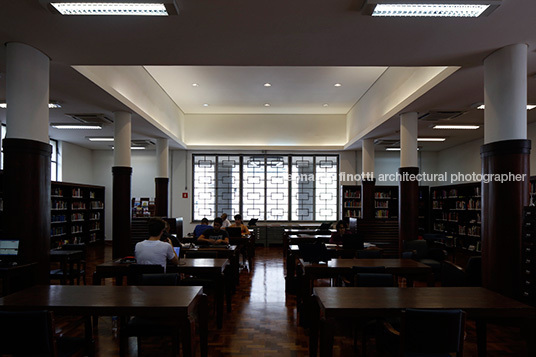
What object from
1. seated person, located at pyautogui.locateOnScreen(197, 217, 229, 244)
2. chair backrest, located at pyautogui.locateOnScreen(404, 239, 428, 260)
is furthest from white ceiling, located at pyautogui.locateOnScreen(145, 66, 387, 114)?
chair backrest, located at pyautogui.locateOnScreen(404, 239, 428, 260)

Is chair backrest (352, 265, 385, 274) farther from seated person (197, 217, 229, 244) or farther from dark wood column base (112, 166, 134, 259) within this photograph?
dark wood column base (112, 166, 134, 259)

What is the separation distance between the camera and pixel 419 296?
3488 mm

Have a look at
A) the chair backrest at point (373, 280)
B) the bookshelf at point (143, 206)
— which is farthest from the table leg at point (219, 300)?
the bookshelf at point (143, 206)

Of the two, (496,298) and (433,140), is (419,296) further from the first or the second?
(433,140)

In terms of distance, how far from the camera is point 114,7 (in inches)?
168

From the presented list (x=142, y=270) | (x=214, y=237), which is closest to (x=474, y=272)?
(x=214, y=237)

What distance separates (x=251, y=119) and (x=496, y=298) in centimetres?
1238

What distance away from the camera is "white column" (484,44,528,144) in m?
5.07

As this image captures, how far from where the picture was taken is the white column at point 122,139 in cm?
866

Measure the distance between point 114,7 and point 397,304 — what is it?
12.8ft

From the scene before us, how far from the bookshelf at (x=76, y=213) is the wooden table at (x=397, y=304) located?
401 inches

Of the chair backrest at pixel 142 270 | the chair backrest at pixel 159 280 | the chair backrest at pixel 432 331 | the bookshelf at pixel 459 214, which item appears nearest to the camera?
the chair backrest at pixel 432 331

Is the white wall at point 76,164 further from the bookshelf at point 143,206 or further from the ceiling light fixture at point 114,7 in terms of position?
the ceiling light fixture at point 114,7

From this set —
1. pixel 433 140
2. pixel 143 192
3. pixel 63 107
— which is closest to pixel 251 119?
pixel 143 192
